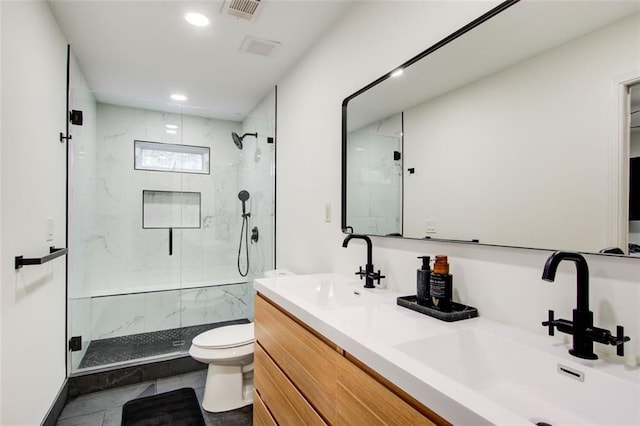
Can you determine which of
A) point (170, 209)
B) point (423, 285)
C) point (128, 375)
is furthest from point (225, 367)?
point (170, 209)

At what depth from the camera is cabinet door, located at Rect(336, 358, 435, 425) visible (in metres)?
0.72

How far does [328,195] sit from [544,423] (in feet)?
5.28

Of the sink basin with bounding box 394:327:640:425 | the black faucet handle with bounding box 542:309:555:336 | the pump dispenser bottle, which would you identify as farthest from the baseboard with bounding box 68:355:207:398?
the black faucet handle with bounding box 542:309:555:336

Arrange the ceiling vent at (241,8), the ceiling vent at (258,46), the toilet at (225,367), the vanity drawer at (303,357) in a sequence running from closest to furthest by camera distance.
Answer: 1. the vanity drawer at (303,357)
2. the ceiling vent at (241,8)
3. the toilet at (225,367)
4. the ceiling vent at (258,46)

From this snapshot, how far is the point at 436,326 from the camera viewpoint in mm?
1039

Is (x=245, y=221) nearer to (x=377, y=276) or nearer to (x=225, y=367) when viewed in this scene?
(x=225, y=367)

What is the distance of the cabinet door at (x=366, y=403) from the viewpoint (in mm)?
724

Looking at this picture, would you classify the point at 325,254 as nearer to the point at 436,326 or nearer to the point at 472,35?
the point at 436,326

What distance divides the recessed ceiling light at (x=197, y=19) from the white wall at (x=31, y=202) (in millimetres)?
753

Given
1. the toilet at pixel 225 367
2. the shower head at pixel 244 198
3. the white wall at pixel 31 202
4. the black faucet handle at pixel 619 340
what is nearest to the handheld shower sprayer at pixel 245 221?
the shower head at pixel 244 198

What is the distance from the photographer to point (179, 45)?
238cm

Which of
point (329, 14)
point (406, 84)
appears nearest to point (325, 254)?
point (406, 84)

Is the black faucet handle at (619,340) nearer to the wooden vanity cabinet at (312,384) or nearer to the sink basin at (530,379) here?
the sink basin at (530,379)

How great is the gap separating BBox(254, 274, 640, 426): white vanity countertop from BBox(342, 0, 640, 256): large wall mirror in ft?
0.95
